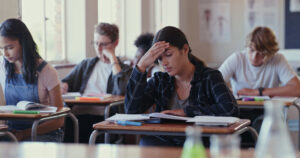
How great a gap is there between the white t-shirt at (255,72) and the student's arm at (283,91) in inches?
2.7

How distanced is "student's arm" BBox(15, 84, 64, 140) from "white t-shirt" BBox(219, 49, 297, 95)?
179cm

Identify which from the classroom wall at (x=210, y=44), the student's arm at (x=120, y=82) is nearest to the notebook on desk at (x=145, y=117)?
the student's arm at (x=120, y=82)

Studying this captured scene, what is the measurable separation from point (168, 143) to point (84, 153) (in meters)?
1.38

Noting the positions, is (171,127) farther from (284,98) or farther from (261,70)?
(261,70)

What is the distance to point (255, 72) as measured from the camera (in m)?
Result: 4.86

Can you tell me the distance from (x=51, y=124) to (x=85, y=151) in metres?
1.92

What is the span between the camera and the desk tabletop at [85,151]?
5.05 ft

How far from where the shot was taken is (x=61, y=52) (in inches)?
229

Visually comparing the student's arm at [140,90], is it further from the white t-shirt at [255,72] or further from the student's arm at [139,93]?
the white t-shirt at [255,72]

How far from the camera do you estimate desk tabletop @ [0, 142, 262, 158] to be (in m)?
1.54

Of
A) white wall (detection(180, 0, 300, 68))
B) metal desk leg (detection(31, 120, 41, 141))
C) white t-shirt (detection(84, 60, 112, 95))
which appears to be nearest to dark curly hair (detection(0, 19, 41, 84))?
metal desk leg (detection(31, 120, 41, 141))

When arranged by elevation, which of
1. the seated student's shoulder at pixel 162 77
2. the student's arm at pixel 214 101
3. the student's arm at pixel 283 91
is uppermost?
the seated student's shoulder at pixel 162 77

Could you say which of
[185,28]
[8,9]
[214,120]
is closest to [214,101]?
[214,120]

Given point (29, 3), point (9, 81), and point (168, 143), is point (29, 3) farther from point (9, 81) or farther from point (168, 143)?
point (168, 143)
